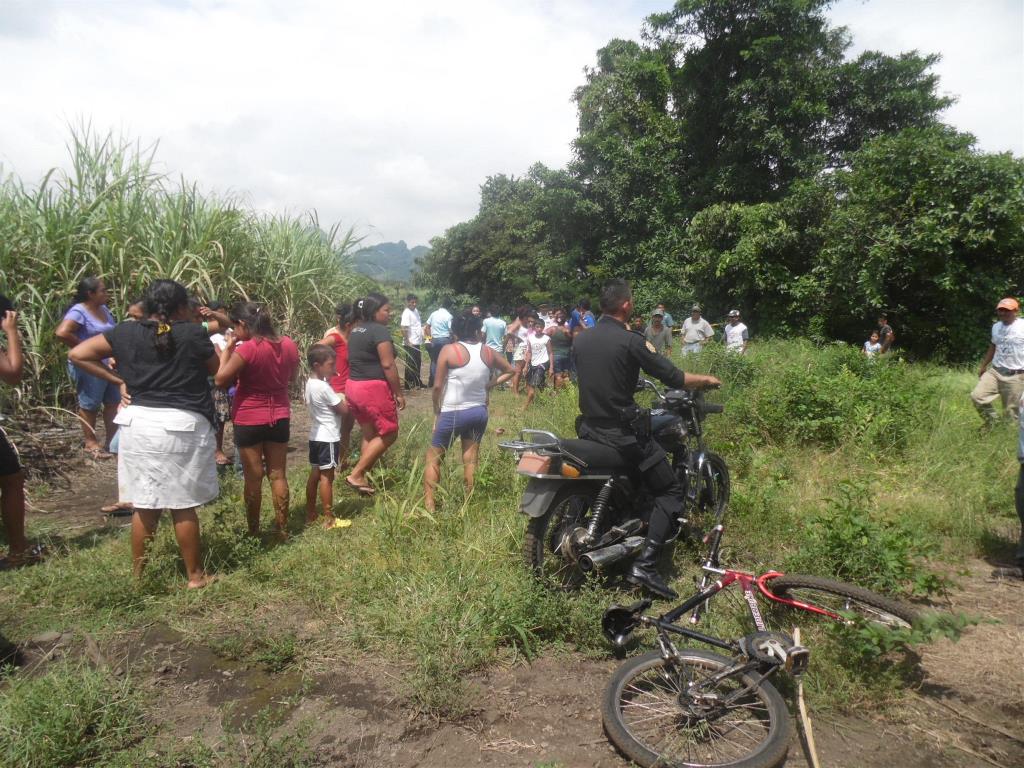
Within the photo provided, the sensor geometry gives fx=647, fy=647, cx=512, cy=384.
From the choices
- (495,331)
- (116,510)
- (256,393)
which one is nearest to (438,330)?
(495,331)

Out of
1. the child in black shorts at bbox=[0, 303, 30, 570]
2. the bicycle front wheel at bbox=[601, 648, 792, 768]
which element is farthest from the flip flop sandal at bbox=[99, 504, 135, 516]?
the bicycle front wheel at bbox=[601, 648, 792, 768]

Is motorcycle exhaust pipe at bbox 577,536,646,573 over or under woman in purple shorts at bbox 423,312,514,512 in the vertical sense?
under

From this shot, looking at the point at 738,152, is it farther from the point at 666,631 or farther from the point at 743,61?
the point at 666,631

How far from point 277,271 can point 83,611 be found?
636 centimetres

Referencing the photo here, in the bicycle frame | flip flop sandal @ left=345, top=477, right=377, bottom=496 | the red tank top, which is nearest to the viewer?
the bicycle frame

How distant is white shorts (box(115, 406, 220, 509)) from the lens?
11.8 feet

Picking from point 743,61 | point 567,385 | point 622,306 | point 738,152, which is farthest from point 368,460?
point 743,61

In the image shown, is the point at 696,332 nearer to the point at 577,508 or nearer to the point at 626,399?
the point at 626,399

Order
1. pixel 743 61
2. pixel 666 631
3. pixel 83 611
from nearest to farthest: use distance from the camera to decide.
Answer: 1. pixel 666 631
2. pixel 83 611
3. pixel 743 61

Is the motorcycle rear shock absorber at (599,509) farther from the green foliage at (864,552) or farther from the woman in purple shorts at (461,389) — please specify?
the woman in purple shorts at (461,389)

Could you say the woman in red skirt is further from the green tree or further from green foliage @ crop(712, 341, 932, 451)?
the green tree

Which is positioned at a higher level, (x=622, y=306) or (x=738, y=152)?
(x=738, y=152)

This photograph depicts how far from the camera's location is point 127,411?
365cm

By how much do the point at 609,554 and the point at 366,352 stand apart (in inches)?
103
